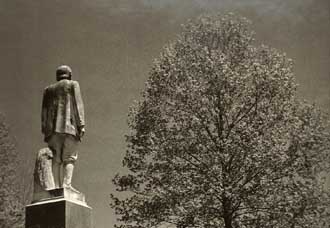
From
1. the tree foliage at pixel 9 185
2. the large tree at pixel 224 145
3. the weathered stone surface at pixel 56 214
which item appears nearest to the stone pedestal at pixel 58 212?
the weathered stone surface at pixel 56 214

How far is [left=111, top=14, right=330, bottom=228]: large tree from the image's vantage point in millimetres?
13523

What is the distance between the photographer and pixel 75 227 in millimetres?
7363

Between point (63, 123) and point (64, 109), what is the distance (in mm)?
236

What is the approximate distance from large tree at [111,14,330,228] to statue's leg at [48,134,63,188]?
5.73 metres

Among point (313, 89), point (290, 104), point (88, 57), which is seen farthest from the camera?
point (88, 57)

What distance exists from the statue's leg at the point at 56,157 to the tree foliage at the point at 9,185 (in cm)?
1045

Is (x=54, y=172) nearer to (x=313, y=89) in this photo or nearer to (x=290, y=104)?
(x=290, y=104)

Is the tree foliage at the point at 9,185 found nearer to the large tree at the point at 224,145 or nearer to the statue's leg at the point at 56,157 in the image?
the large tree at the point at 224,145

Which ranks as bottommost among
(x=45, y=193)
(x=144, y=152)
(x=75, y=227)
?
(x=75, y=227)

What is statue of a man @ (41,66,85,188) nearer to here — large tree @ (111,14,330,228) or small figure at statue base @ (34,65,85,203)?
small figure at statue base @ (34,65,85,203)

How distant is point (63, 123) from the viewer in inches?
317

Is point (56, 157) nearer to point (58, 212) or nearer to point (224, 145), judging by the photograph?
point (58, 212)

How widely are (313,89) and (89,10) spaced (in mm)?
7614

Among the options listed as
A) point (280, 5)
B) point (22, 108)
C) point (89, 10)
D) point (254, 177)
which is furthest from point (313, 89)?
point (22, 108)
